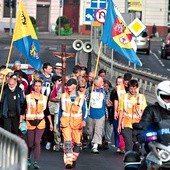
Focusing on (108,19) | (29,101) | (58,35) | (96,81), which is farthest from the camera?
(58,35)

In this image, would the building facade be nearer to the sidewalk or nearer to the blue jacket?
the sidewalk

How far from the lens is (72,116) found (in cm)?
1455

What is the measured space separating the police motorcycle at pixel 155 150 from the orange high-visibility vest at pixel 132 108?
5988 millimetres

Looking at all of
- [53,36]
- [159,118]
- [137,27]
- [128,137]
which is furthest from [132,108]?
[53,36]

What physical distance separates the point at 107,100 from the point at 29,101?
2970 millimetres

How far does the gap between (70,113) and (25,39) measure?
3259 millimetres

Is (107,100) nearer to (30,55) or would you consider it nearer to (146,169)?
(30,55)

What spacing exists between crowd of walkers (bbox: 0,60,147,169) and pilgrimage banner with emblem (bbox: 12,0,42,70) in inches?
14.1

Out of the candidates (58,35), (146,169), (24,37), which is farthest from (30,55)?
(58,35)

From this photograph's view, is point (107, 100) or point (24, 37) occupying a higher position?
point (24, 37)

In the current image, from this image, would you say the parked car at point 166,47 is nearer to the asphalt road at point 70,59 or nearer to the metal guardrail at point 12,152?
the asphalt road at point 70,59

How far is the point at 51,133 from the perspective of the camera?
1769 centimetres

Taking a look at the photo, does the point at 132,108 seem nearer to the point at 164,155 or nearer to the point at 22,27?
the point at 22,27

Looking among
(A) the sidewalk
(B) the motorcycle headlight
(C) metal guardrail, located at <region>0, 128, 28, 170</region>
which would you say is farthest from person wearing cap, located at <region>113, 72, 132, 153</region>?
(A) the sidewalk
